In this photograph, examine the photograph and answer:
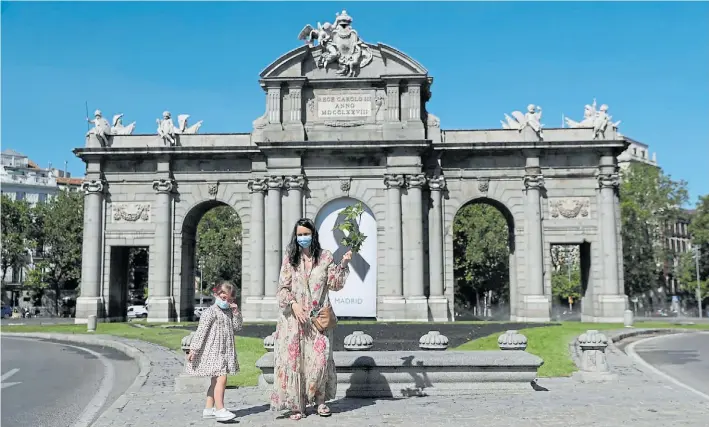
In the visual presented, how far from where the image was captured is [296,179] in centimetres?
3869

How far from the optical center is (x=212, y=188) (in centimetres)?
4066

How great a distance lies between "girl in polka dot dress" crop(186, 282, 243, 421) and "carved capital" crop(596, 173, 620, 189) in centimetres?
3240

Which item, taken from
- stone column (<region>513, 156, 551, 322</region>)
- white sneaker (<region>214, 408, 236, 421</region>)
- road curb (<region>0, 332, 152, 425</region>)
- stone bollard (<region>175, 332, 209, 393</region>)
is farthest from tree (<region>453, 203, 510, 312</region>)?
white sneaker (<region>214, 408, 236, 421</region>)

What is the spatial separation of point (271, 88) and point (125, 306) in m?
16.1

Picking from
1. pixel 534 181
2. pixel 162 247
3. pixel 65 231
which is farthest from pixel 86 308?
pixel 65 231

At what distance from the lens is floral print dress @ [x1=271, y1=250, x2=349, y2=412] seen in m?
10.4

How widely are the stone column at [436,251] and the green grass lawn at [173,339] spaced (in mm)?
13764

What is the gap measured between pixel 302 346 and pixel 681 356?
56.1ft

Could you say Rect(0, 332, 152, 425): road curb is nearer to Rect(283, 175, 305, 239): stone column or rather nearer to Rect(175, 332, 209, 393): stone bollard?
Rect(175, 332, 209, 393): stone bollard

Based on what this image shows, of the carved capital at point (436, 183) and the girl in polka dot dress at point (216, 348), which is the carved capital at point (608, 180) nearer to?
the carved capital at point (436, 183)

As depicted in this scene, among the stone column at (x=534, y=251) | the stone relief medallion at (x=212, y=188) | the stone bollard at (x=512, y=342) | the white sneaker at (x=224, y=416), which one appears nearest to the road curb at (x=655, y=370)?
the stone bollard at (x=512, y=342)

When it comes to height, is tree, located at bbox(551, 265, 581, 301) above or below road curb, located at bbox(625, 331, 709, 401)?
above

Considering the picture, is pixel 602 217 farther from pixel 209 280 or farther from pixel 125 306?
pixel 209 280

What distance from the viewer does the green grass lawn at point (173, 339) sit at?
55.4 feet
